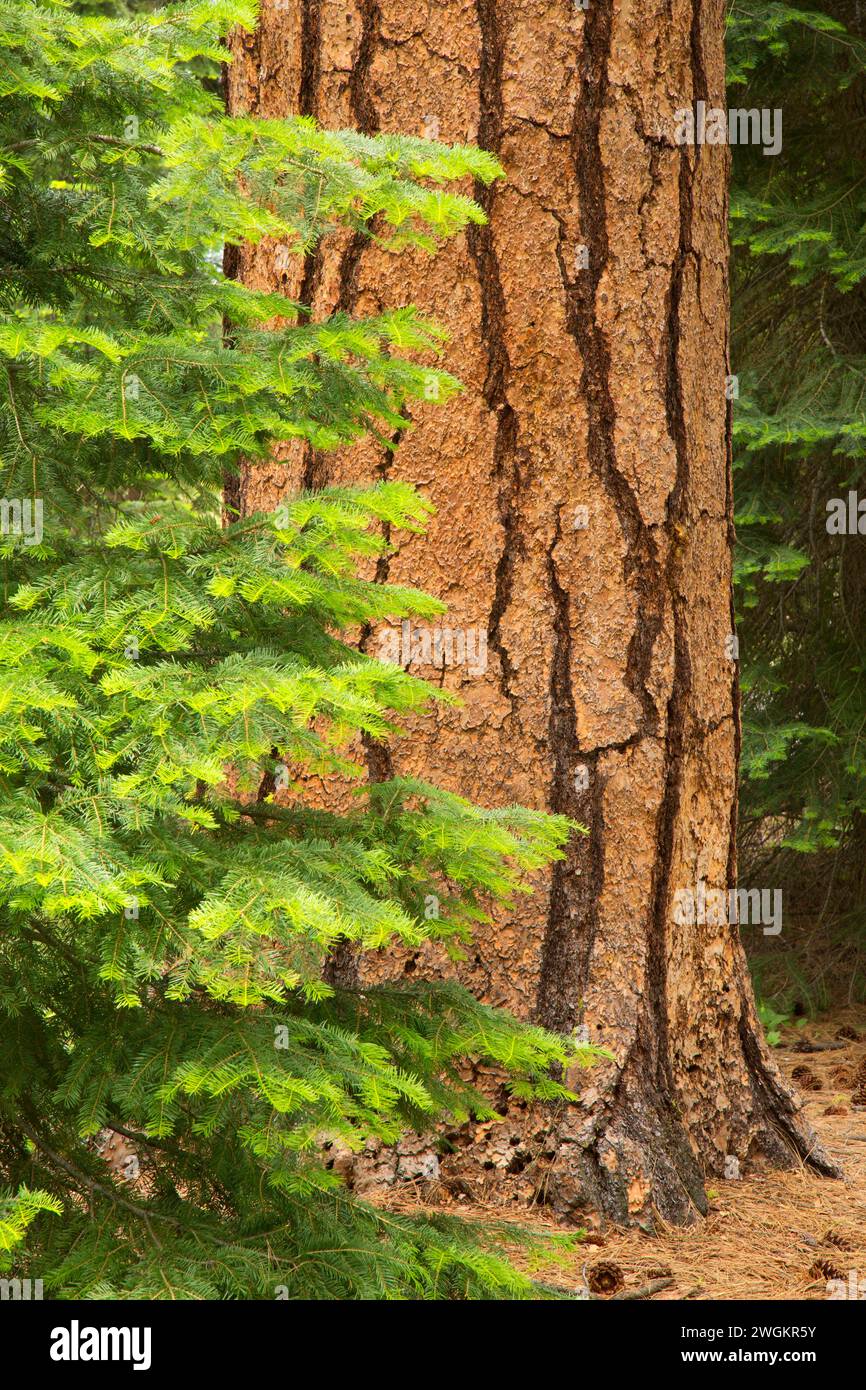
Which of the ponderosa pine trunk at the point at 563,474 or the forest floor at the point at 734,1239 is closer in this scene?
the forest floor at the point at 734,1239

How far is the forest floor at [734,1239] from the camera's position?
3160mm

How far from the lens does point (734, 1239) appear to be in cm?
343

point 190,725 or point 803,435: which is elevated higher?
point 803,435

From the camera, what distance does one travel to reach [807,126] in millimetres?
7004

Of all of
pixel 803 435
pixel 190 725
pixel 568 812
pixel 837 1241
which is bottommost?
pixel 837 1241

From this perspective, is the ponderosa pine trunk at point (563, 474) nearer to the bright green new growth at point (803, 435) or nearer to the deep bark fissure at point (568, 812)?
the deep bark fissure at point (568, 812)

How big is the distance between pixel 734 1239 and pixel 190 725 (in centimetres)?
230

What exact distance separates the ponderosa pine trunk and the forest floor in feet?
0.44

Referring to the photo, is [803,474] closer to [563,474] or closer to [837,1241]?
[563,474]

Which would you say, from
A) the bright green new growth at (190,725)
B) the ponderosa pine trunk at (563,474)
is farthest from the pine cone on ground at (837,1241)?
the bright green new growth at (190,725)

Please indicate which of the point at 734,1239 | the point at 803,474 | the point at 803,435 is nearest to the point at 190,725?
the point at 734,1239

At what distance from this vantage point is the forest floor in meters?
3.16

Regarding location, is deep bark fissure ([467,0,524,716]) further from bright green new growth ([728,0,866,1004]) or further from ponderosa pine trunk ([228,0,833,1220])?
bright green new growth ([728,0,866,1004])

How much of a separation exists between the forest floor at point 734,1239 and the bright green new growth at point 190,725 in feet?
2.42
